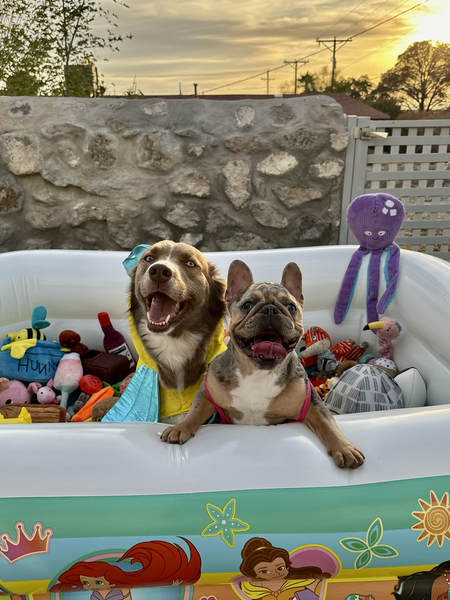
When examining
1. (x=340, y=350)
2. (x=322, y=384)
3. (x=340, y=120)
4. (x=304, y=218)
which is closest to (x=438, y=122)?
(x=340, y=120)

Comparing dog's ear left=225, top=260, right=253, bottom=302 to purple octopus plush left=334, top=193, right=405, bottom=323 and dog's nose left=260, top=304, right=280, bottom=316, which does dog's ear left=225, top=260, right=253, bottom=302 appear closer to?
dog's nose left=260, top=304, right=280, bottom=316

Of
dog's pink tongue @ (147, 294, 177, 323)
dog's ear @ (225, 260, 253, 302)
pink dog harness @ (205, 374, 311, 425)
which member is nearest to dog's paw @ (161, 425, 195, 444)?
pink dog harness @ (205, 374, 311, 425)

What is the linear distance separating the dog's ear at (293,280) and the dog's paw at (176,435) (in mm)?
718

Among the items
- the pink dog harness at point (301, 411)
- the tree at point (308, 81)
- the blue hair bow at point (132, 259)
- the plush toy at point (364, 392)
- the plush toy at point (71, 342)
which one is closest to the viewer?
the pink dog harness at point (301, 411)

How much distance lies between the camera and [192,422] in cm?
174

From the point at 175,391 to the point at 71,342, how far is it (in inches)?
48.6

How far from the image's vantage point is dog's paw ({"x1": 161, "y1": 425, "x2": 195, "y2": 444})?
5.32ft

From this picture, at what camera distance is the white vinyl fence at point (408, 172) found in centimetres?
463

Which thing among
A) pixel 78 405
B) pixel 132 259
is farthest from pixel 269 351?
pixel 78 405

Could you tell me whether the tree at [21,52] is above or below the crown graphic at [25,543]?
above

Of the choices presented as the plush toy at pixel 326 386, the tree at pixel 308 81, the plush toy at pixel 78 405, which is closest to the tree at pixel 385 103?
the tree at pixel 308 81

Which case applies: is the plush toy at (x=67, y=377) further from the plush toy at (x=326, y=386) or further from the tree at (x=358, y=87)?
the tree at (x=358, y=87)

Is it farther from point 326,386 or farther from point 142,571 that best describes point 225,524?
point 326,386

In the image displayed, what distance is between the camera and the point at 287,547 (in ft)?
4.83
